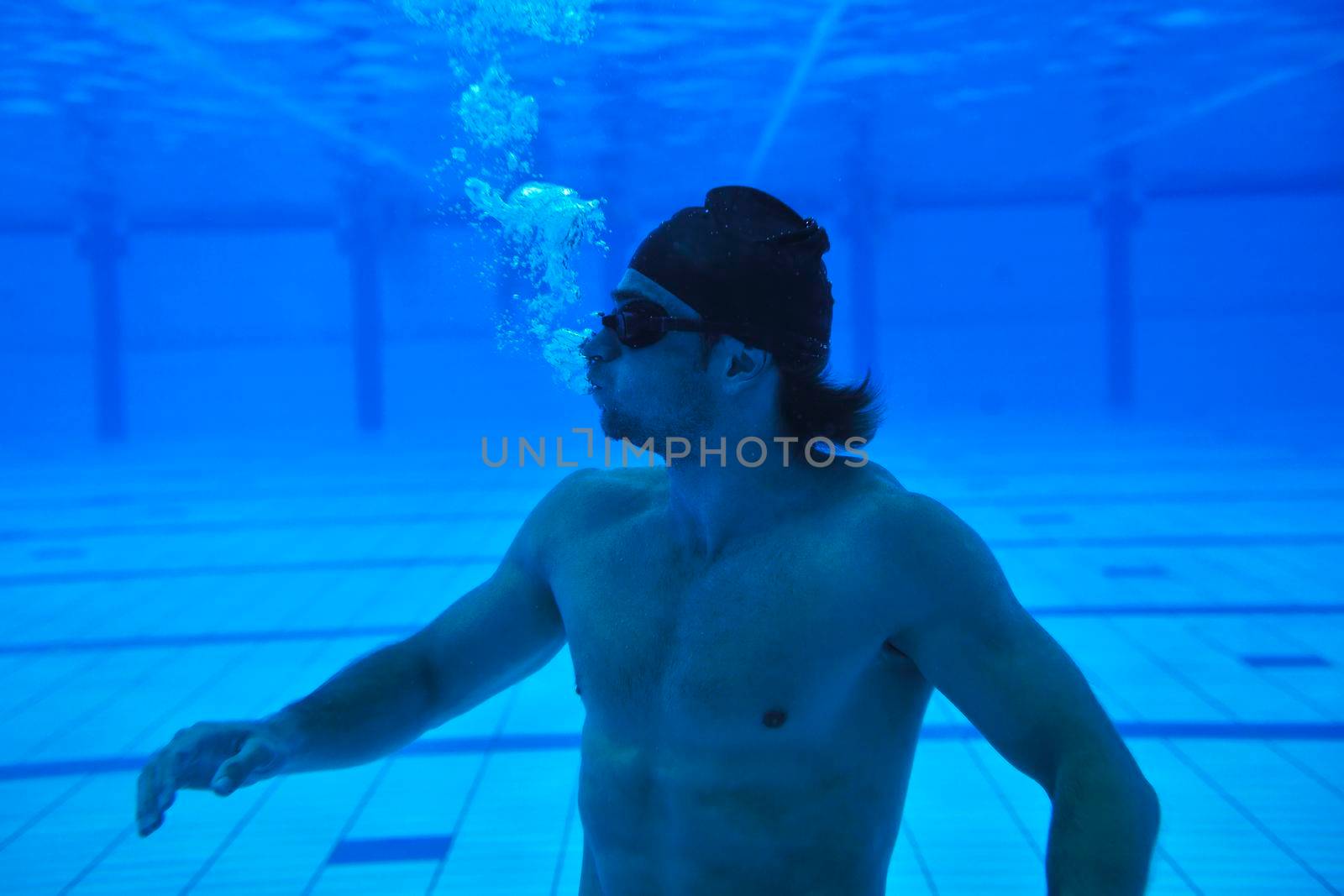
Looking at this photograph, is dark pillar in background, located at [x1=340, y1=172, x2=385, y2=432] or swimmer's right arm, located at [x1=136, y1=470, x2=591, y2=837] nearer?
swimmer's right arm, located at [x1=136, y1=470, x2=591, y2=837]

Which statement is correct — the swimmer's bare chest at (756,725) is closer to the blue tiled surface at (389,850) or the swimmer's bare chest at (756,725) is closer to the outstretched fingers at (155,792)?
the outstretched fingers at (155,792)

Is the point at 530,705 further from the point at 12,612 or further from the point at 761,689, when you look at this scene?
the point at 12,612

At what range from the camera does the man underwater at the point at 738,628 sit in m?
1.42

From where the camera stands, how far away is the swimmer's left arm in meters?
1.21

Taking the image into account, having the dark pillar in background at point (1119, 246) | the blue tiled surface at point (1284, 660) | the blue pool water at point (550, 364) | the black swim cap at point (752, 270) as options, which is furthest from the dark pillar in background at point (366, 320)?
the black swim cap at point (752, 270)

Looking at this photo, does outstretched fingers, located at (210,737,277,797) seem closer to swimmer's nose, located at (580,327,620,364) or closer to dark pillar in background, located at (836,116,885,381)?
swimmer's nose, located at (580,327,620,364)

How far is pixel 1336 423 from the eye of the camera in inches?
828

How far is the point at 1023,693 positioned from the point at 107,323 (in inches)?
1080

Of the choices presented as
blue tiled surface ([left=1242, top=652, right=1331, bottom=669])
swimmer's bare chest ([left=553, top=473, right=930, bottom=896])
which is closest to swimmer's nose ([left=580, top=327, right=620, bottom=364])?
swimmer's bare chest ([left=553, top=473, right=930, bottom=896])

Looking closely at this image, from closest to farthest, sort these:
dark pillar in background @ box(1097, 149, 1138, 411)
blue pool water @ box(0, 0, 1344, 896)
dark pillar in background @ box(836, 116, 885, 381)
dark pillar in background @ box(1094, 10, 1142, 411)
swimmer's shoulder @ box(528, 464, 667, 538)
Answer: swimmer's shoulder @ box(528, 464, 667, 538), blue pool water @ box(0, 0, 1344, 896), dark pillar in background @ box(1094, 10, 1142, 411), dark pillar in background @ box(1097, 149, 1138, 411), dark pillar in background @ box(836, 116, 885, 381)

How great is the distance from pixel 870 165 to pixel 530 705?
23401 millimetres

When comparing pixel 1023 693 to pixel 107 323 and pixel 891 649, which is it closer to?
pixel 891 649

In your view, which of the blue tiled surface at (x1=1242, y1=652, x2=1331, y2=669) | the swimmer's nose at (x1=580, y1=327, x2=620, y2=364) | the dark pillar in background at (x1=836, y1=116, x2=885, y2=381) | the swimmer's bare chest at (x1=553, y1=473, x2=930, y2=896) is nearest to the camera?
the swimmer's bare chest at (x1=553, y1=473, x2=930, y2=896)

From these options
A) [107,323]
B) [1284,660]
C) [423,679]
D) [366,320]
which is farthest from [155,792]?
[107,323]
